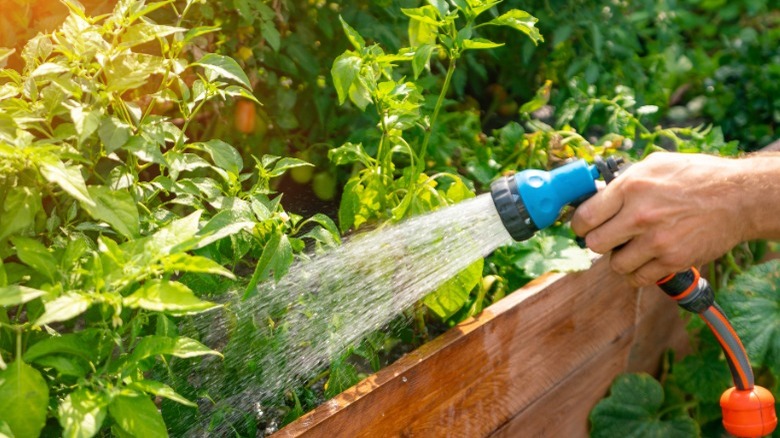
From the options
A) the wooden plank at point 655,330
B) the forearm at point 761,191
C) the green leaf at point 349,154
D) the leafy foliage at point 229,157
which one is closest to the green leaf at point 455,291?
the leafy foliage at point 229,157

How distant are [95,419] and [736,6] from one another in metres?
3.66

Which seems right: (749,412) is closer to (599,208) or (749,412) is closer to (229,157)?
(599,208)

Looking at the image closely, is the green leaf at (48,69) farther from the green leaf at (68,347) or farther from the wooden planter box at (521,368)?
the wooden planter box at (521,368)

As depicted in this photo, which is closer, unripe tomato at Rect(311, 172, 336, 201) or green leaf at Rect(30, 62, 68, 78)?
green leaf at Rect(30, 62, 68, 78)

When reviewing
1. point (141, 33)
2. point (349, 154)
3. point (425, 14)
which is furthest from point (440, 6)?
point (141, 33)

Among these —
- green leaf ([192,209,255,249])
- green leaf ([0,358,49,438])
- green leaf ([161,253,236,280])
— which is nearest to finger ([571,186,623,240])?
green leaf ([192,209,255,249])

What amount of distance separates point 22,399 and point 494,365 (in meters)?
0.98

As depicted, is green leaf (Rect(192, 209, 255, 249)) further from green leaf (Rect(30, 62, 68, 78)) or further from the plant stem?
the plant stem

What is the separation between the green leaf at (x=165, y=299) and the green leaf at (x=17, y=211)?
186 millimetres

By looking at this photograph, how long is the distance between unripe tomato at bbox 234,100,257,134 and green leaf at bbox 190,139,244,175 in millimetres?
737

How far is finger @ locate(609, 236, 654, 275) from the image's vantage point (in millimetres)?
1533

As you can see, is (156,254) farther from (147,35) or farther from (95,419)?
(147,35)

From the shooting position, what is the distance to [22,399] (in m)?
1.01

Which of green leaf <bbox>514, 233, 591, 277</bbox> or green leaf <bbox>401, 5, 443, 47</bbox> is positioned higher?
green leaf <bbox>401, 5, 443, 47</bbox>
